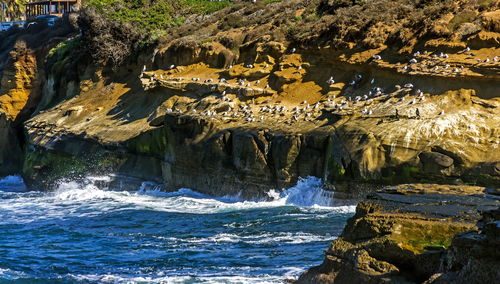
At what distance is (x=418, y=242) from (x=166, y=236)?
876 centimetres

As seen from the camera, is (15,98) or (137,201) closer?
(137,201)

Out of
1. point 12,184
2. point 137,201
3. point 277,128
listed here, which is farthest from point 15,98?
point 277,128

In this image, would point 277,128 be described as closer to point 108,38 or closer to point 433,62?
point 433,62

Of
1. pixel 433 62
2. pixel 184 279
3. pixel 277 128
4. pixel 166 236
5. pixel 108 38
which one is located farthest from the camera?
pixel 108 38

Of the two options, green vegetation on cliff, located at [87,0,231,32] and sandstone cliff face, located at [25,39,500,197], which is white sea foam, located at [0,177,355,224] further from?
green vegetation on cliff, located at [87,0,231,32]

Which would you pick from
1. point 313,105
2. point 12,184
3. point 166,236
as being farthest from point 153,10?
point 166,236

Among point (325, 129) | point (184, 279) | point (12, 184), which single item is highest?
point (325, 129)

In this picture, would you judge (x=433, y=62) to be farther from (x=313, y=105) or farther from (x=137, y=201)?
(x=137, y=201)

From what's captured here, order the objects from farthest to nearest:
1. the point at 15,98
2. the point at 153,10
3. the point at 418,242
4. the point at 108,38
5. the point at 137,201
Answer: the point at 15,98, the point at 153,10, the point at 108,38, the point at 137,201, the point at 418,242

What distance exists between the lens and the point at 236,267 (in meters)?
14.1

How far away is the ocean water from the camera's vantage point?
14141mm

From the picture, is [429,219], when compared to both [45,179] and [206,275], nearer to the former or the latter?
[206,275]

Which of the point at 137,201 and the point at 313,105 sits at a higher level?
the point at 313,105

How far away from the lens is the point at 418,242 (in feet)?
34.3
